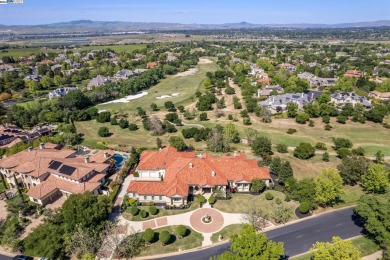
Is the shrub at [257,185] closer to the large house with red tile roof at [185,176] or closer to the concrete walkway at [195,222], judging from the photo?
the large house with red tile roof at [185,176]

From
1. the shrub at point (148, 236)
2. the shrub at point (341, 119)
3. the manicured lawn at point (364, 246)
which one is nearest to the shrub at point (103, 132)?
the shrub at point (148, 236)

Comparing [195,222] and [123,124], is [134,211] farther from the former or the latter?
[123,124]

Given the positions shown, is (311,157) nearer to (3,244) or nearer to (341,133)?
(341,133)

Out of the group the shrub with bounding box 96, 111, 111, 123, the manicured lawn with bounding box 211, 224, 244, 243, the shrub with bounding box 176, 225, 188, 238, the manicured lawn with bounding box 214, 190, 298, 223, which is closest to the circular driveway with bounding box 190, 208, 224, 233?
the manicured lawn with bounding box 211, 224, 244, 243

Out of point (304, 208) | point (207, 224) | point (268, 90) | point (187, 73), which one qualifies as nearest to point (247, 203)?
point (207, 224)

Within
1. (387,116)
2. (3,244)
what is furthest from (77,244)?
(387,116)

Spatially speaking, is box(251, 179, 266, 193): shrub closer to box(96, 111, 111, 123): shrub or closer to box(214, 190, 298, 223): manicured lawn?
box(214, 190, 298, 223): manicured lawn
